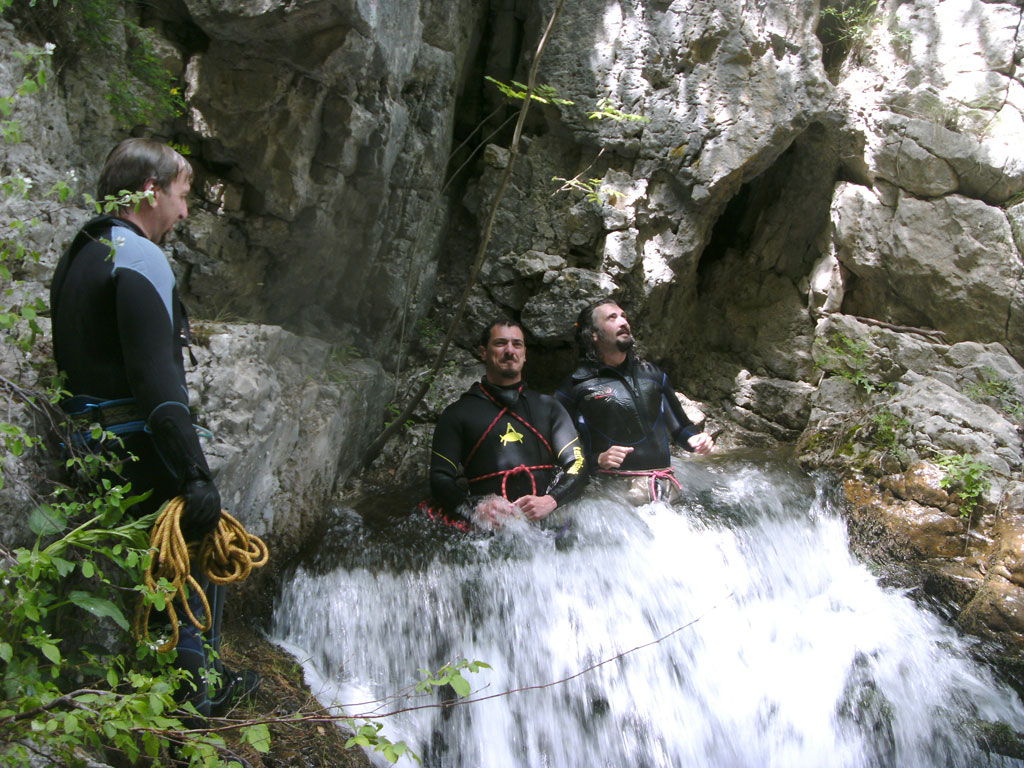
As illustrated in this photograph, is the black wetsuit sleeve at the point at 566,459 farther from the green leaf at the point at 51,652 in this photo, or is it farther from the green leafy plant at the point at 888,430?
the green leaf at the point at 51,652

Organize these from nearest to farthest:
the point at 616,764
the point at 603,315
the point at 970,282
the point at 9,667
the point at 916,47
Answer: the point at 9,667 → the point at 616,764 → the point at 603,315 → the point at 970,282 → the point at 916,47

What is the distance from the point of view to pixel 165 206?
2.15 m

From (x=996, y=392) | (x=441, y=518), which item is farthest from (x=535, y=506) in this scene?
(x=996, y=392)

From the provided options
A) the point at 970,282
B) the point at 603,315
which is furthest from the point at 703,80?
the point at 970,282

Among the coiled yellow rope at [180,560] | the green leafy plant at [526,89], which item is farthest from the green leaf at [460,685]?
the green leafy plant at [526,89]

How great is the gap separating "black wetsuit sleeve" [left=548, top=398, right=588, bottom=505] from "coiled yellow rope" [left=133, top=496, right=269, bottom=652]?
2.13m

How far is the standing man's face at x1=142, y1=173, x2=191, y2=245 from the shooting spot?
6.95 feet

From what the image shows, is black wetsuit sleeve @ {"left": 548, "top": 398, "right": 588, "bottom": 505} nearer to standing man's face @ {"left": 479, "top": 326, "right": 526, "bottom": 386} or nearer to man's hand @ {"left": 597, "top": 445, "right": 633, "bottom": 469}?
man's hand @ {"left": 597, "top": 445, "right": 633, "bottom": 469}

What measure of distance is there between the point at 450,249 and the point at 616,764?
13.2ft

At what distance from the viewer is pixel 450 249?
5688mm

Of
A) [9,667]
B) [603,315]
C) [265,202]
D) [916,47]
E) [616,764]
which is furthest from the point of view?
[916,47]

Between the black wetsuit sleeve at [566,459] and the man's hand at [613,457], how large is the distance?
0.13 m

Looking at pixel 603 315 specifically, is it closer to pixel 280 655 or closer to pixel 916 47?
pixel 280 655

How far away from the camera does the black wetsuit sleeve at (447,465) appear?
3.88 meters
